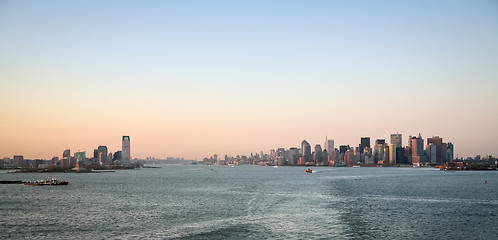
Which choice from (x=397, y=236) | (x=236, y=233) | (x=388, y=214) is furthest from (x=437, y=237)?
(x=236, y=233)

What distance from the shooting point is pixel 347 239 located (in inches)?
2422

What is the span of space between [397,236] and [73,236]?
49087 millimetres

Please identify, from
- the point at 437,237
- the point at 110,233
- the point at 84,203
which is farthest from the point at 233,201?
the point at 437,237

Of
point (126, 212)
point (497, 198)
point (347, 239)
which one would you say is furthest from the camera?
point (497, 198)

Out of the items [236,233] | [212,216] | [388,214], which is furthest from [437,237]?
[212,216]

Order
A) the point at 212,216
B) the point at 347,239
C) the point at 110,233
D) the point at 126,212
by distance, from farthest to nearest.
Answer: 1. the point at 126,212
2. the point at 212,216
3. the point at 110,233
4. the point at 347,239

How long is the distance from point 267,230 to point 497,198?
8523 cm

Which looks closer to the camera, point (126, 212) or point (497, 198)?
point (126, 212)

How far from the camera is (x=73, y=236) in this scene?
64250 millimetres

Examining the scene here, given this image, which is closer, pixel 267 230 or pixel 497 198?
pixel 267 230

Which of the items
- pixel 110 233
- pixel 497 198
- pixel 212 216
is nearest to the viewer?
pixel 110 233

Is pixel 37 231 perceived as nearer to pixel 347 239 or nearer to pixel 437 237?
pixel 347 239

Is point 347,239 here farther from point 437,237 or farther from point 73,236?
point 73,236

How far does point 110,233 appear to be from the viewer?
6612cm
